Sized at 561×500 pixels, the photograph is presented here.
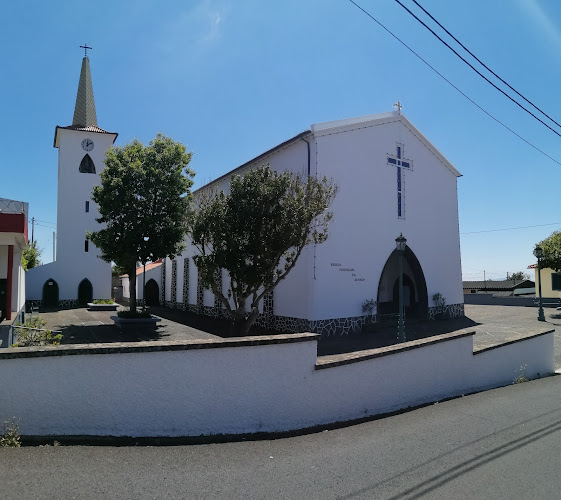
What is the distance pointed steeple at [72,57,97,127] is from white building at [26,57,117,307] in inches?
50.5

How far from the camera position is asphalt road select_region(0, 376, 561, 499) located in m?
4.29

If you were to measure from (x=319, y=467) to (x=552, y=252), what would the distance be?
26.5 m

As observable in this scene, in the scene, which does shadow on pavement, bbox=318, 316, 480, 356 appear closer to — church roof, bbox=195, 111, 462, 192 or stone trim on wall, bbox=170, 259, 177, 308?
church roof, bbox=195, 111, 462, 192

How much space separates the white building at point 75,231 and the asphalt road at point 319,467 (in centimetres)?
2694

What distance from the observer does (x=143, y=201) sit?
1759 cm

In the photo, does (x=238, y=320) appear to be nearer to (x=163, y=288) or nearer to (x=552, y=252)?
(x=163, y=288)

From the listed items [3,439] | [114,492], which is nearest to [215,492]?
[114,492]

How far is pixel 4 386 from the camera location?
5.29m

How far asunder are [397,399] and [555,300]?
97.0ft

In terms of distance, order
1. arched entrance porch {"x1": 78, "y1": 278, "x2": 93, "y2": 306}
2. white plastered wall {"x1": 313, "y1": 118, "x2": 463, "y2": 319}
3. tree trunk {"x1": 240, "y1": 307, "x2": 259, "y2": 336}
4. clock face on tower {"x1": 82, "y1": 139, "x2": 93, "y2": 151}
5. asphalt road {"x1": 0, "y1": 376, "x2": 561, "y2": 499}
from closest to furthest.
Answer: asphalt road {"x1": 0, "y1": 376, "x2": 561, "y2": 499}, tree trunk {"x1": 240, "y1": 307, "x2": 259, "y2": 336}, white plastered wall {"x1": 313, "y1": 118, "x2": 463, "y2": 319}, arched entrance porch {"x1": 78, "y1": 278, "x2": 93, "y2": 306}, clock face on tower {"x1": 82, "y1": 139, "x2": 93, "y2": 151}

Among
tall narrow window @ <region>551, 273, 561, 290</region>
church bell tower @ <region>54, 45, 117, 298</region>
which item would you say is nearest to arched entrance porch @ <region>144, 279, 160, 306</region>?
church bell tower @ <region>54, 45, 117, 298</region>

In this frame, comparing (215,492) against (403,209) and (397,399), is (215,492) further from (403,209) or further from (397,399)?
(403,209)

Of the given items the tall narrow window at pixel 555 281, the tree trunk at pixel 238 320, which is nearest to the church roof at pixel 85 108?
the tree trunk at pixel 238 320

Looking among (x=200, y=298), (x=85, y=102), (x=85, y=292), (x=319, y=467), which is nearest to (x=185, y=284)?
(x=200, y=298)
